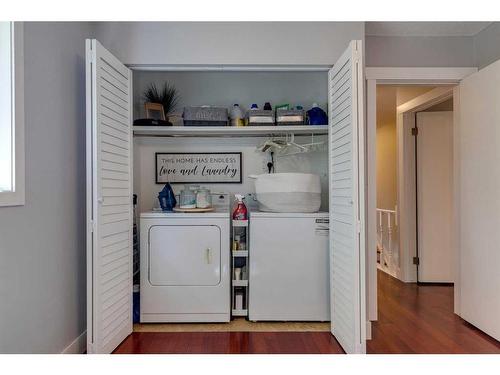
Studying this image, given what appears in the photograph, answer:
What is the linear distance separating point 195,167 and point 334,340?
72.4 inches

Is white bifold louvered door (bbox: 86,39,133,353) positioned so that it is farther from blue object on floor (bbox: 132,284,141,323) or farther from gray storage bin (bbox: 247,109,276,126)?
gray storage bin (bbox: 247,109,276,126)

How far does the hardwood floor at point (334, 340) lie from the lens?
2451 mm

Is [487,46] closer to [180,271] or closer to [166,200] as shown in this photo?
[166,200]

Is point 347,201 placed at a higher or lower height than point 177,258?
higher

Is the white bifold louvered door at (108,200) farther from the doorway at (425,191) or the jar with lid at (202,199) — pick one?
the doorway at (425,191)

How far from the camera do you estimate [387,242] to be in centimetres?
495

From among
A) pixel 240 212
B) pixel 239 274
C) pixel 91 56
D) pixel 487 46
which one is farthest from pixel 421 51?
pixel 91 56

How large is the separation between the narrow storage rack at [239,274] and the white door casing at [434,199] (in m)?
2.38

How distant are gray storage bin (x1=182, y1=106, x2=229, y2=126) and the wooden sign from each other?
410 millimetres

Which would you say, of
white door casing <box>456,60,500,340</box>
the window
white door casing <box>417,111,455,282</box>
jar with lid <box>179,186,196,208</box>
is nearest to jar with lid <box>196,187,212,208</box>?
jar with lid <box>179,186,196,208</box>

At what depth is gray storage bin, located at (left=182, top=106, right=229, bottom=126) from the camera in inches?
119
